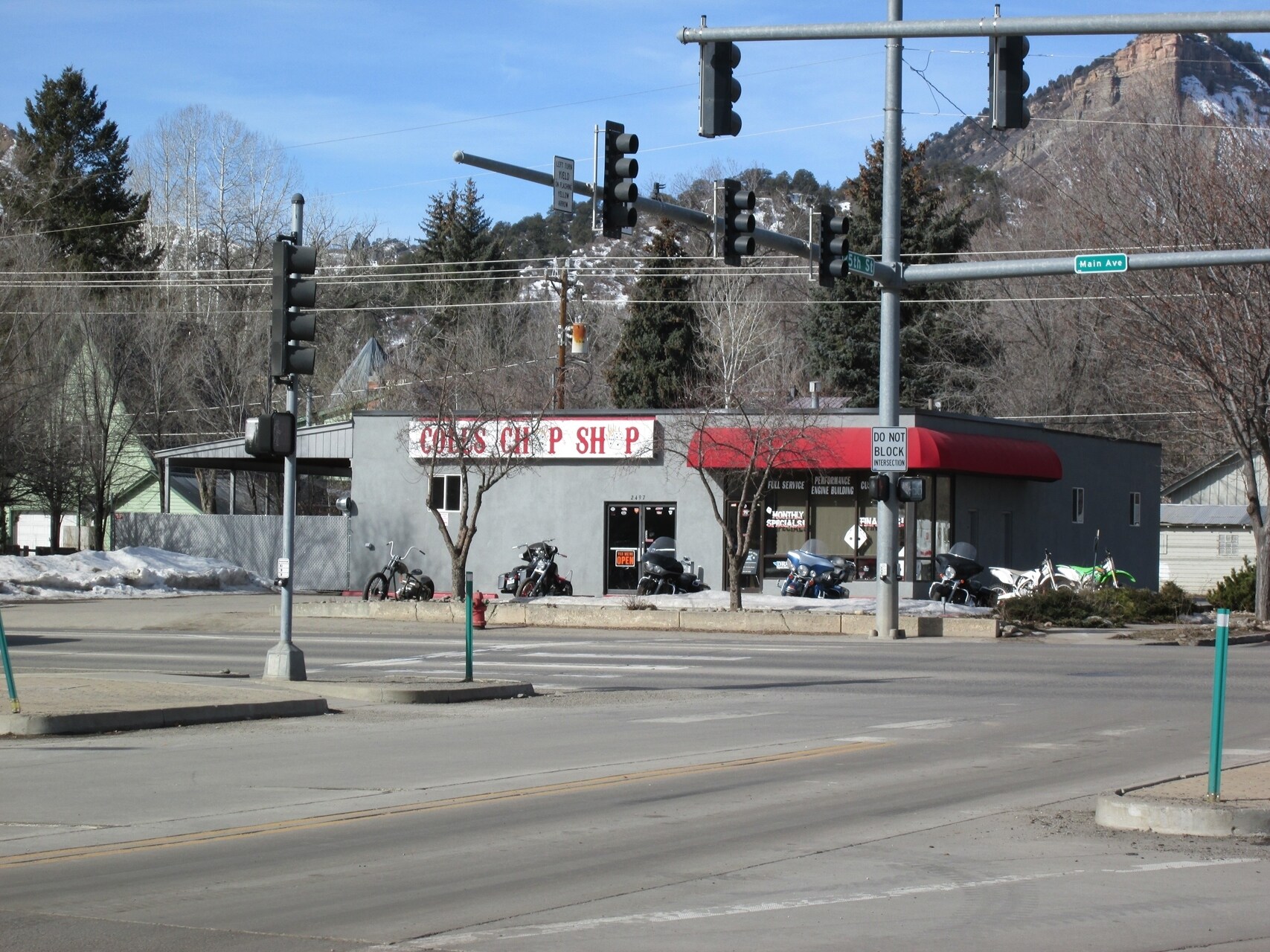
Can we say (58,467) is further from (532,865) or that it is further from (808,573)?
(532,865)

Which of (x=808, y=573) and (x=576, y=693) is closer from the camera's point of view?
(x=576, y=693)

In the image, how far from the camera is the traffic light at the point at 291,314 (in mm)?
16734

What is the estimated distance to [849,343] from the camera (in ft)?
201

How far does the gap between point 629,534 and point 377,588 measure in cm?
756

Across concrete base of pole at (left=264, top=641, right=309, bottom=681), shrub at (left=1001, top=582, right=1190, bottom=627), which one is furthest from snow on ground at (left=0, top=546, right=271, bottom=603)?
shrub at (left=1001, top=582, right=1190, bottom=627)

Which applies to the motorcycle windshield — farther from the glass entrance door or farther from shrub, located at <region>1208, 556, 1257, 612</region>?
shrub, located at <region>1208, 556, 1257, 612</region>

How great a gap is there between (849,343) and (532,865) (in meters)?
54.4

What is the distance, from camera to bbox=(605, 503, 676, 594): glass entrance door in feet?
134

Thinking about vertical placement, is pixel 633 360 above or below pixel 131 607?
above

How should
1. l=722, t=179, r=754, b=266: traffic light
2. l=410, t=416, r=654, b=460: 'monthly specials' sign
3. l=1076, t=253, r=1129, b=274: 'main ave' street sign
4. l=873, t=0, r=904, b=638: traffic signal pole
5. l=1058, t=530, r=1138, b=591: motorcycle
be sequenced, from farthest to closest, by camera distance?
l=410, t=416, r=654, b=460: 'monthly specials' sign
l=1058, t=530, r=1138, b=591: motorcycle
l=873, t=0, r=904, b=638: traffic signal pole
l=1076, t=253, r=1129, b=274: 'main ave' street sign
l=722, t=179, r=754, b=266: traffic light

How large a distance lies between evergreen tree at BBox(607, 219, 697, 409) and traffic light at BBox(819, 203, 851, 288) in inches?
1730

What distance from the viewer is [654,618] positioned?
1238 inches

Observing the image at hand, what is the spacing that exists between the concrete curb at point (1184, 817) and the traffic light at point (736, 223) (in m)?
10.6

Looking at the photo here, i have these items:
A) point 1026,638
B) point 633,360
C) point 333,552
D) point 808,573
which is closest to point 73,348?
point 333,552
